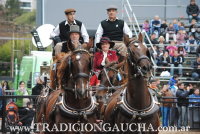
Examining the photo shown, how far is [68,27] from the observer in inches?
542

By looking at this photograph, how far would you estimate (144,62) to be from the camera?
11477mm

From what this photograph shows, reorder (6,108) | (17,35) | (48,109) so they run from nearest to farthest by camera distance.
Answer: (48,109) → (6,108) → (17,35)

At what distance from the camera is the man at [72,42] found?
1173cm

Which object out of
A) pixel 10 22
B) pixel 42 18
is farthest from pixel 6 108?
pixel 10 22

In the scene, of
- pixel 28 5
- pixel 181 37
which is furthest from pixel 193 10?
pixel 28 5

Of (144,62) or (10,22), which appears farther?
(10,22)

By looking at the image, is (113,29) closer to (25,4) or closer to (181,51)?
(181,51)

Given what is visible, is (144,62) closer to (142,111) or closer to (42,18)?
(142,111)

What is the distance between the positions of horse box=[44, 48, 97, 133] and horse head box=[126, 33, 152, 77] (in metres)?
0.80

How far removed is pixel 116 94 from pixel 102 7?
15.3 metres

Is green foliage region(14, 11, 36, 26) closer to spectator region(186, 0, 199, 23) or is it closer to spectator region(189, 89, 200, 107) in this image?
spectator region(186, 0, 199, 23)

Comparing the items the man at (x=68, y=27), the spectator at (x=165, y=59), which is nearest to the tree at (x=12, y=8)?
the spectator at (x=165, y=59)

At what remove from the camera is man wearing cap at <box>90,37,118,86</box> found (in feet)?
46.1

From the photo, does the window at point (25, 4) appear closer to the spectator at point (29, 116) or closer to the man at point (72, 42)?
the spectator at point (29, 116)
